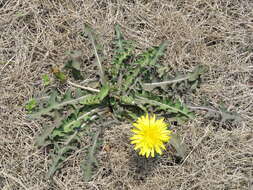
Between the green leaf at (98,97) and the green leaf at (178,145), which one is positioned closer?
the green leaf at (98,97)

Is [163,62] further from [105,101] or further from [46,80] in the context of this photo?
[46,80]

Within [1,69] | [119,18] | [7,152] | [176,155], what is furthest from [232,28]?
[7,152]

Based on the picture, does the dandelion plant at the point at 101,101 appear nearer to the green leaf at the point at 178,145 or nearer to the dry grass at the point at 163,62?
the green leaf at the point at 178,145

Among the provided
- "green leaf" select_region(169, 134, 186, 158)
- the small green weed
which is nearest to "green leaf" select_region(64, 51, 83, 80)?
the small green weed

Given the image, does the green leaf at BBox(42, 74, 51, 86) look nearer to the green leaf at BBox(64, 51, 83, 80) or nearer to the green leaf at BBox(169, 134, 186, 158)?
the green leaf at BBox(64, 51, 83, 80)

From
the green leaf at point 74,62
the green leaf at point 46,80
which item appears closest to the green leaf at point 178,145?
the green leaf at point 74,62

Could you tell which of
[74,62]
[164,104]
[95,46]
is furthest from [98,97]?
[164,104]

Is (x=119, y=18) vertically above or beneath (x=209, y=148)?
Answer: above

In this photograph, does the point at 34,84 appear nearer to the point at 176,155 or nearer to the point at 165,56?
the point at 165,56
